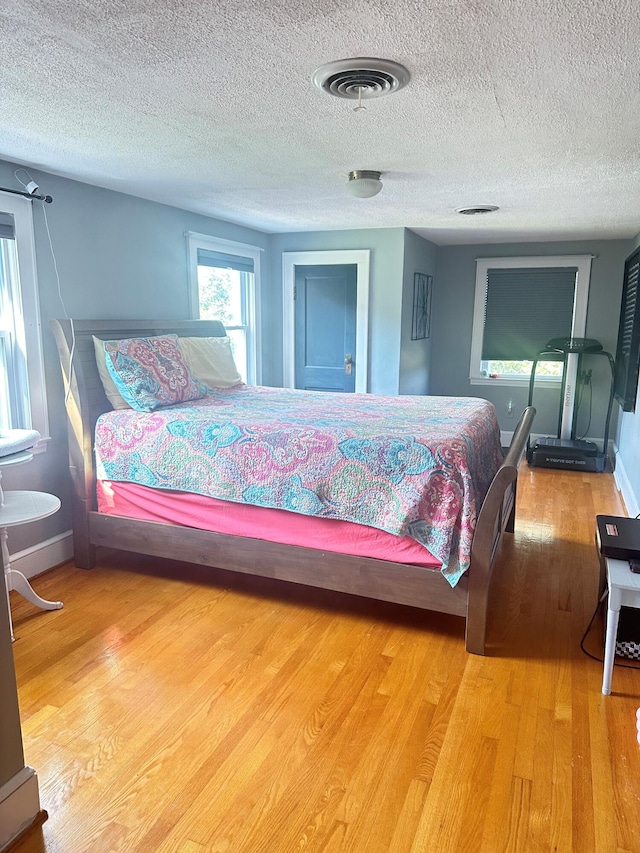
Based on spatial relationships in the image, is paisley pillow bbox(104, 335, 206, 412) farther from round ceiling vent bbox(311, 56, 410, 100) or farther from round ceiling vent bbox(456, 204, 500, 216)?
round ceiling vent bbox(456, 204, 500, 216)

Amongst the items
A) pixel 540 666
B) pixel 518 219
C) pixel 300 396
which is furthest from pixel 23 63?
pixel 518 219

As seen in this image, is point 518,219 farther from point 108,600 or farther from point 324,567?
point 108,600

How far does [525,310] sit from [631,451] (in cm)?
229

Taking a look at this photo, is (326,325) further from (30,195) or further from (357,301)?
(30,195)

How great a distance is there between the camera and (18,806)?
5.19 feet

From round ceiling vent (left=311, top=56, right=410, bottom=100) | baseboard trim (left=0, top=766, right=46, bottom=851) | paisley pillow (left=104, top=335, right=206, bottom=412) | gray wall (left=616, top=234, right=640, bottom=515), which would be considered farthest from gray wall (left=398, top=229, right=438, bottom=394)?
baseboard trim (left=0, top=766, right=46, bottom=851)

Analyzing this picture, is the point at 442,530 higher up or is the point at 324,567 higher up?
the point at 442,530

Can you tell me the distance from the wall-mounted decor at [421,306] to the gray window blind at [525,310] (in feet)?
2.27

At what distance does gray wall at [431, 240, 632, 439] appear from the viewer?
5863mm

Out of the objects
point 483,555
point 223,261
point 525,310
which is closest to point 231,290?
point 223,261

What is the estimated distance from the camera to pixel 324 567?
2.71 meters

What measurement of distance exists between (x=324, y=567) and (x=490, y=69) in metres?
2.06

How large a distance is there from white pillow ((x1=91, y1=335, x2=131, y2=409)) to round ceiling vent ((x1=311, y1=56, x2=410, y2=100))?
1.99m

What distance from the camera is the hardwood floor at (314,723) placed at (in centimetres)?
162
